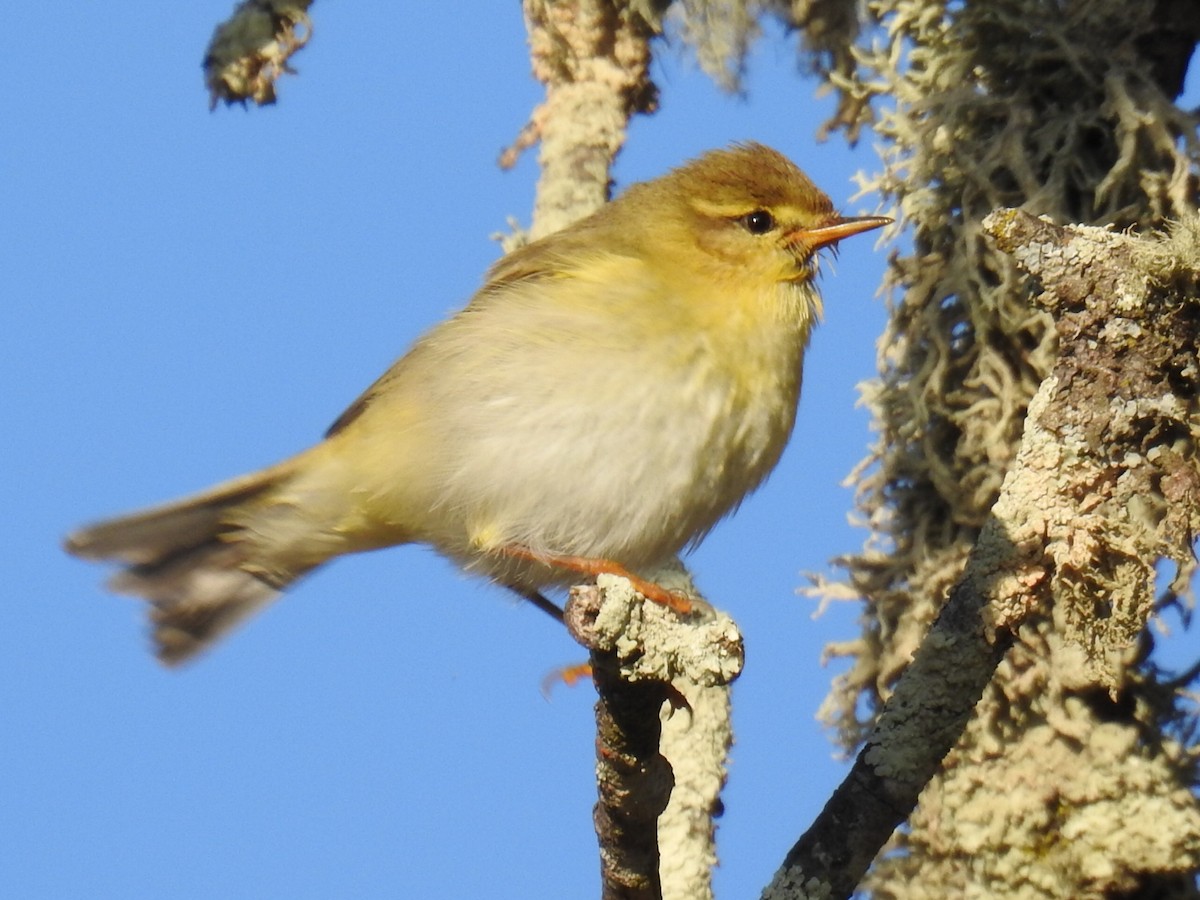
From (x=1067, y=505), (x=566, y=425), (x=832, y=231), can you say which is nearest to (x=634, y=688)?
(x=1067, y=505)

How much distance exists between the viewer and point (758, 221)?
4168 millimetres

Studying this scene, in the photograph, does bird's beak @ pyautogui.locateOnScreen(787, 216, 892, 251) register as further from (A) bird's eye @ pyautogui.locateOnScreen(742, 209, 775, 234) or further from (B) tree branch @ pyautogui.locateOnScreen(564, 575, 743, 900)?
(B) tree branch @ pyautogui.locateOnScreen(564, 575, 743, 900)

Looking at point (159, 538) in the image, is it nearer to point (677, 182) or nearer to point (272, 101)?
point (272, 101)

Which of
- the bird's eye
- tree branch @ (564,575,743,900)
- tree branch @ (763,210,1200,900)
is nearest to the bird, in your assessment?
the bird's eye

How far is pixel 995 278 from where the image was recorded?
13.9 ft

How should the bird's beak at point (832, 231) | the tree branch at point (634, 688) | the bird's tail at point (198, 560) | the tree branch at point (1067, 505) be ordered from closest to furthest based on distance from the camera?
1. the tree branch at point (634, 688)
2. the tree branch at point (1067, 505)
3. the bird's beak at point (832, 231)
4. the bird's tail at point (198, 560)

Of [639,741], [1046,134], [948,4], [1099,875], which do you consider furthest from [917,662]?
[948,4]

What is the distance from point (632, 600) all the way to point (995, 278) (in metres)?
2.00

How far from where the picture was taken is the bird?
3.67 metres

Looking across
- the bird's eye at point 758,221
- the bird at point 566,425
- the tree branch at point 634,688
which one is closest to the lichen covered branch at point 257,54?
→ the bird at point 566,425

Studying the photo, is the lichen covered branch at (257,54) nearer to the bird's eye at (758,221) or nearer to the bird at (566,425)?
the bird at (566,425)

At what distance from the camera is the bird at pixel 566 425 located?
367cm

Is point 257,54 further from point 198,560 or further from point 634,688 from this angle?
point 634,688

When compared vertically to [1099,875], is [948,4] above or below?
above
